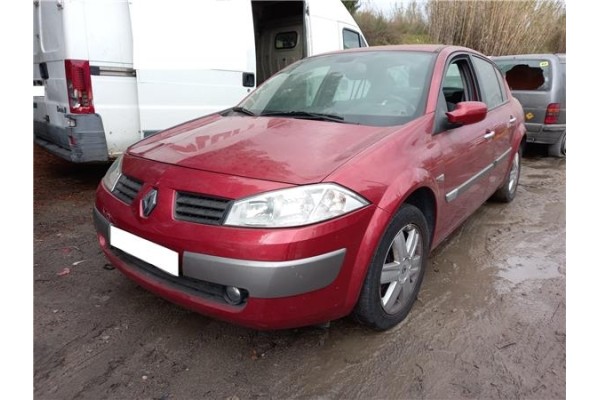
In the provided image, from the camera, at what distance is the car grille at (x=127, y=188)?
2.11 m

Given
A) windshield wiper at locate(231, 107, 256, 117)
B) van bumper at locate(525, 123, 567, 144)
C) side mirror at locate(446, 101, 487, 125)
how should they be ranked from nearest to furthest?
side mirror at locate(446, 101, 487, 125), windshield wiper at locate(231, 107, 256, 117), van bumper at locate(525, 123, 567, 144)

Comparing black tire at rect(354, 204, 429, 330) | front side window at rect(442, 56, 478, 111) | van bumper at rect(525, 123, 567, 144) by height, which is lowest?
black tire at rect(354, 204, 429, 330)

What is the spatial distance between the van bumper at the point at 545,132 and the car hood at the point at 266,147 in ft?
17.2

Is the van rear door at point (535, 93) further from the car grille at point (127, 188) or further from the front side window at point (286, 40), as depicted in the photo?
the car grille at point (127, 188)

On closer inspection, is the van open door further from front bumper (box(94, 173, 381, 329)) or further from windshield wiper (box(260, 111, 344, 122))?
front bumper (box(94, 173, 381, 329))

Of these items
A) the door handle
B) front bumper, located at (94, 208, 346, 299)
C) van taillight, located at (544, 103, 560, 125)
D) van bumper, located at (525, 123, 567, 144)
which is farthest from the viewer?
van bumper, located at (525, 123, 567, 144)

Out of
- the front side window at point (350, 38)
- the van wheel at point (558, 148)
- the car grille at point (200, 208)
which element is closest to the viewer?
the car grille at point (200, 208)

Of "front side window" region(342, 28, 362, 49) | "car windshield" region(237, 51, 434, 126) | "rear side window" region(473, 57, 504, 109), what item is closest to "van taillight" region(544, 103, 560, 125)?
"rear side window" region(473, 57, 504, 109)

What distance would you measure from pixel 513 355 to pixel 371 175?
3.91ft

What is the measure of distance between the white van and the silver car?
437 centimetres

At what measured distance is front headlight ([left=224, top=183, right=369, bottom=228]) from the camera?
1.75m

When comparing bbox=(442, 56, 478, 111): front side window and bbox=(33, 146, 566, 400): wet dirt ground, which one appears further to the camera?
bbox=(442, 56, 478, 111): front side window

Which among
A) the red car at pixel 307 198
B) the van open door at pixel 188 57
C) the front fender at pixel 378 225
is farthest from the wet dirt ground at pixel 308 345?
the van open door at pixel 188 57

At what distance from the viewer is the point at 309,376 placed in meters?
1.96
